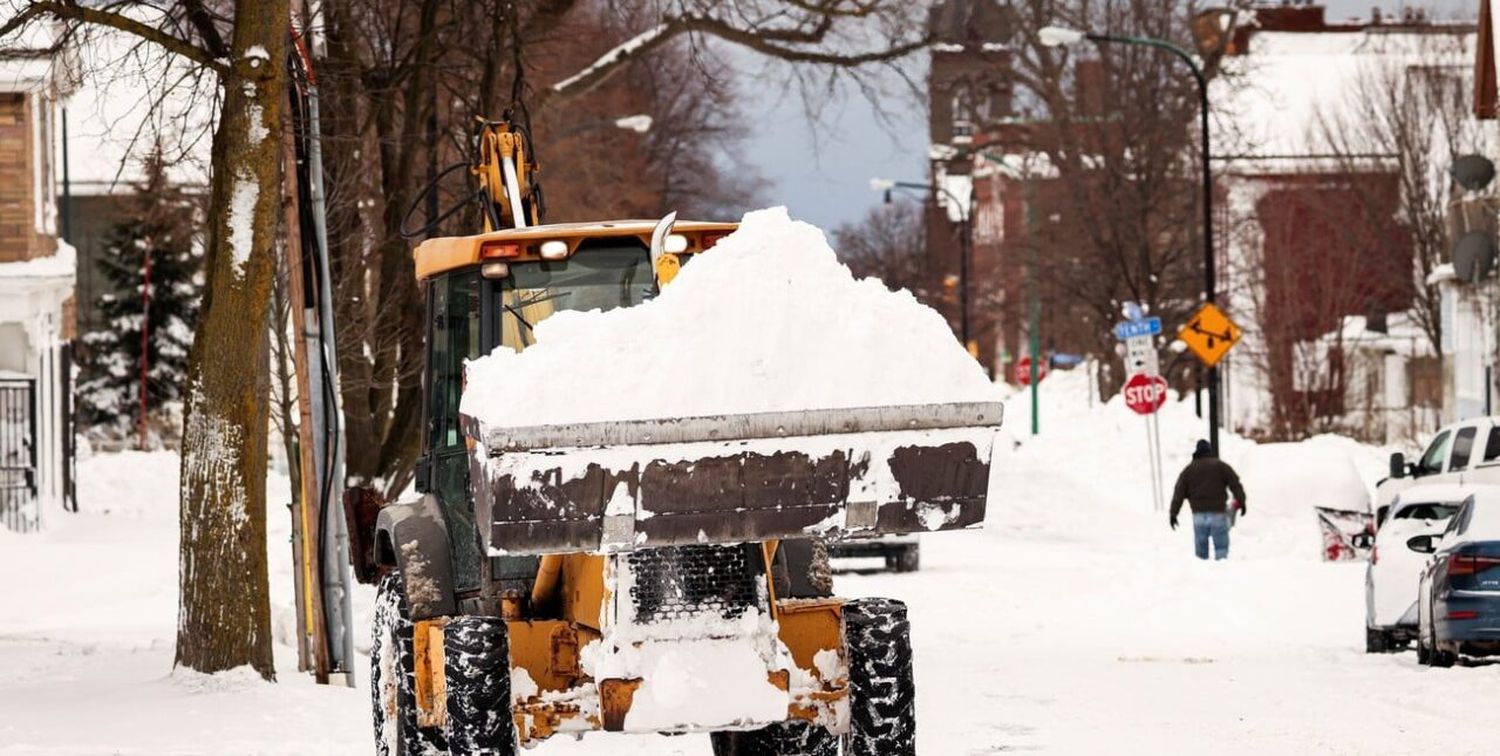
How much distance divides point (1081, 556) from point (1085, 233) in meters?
26.7

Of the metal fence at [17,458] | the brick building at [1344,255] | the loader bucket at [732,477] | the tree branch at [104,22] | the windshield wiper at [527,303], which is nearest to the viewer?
the loader bucket at [732,477]

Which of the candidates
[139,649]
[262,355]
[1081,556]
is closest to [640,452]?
[262,355]

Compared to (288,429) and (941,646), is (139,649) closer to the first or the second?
(288,429)

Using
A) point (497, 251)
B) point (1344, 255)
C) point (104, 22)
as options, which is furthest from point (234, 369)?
point (1344, 255)

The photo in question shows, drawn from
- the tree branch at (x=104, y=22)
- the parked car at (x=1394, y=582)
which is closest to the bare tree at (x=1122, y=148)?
the parked car at (x=1394, y=582)

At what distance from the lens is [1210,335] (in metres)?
37.3

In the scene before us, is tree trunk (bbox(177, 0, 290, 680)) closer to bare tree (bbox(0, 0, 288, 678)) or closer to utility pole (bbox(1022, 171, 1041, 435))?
bare tree (bbox(0, 0, 288, 678))

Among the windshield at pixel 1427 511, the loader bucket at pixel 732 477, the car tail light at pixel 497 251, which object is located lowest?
the windshield at pixel 1427 511

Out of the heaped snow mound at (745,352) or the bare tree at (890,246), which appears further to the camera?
the bare tree at (890,246)

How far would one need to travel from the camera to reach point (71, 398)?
144ft

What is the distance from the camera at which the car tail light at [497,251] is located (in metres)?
10.2

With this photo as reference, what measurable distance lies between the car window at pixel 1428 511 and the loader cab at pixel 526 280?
460 inches

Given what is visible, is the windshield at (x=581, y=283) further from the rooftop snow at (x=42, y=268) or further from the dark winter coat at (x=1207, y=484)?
the rooftop snow at (x=42, y=268)

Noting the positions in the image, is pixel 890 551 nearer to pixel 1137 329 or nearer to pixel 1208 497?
pixel 1208 497
